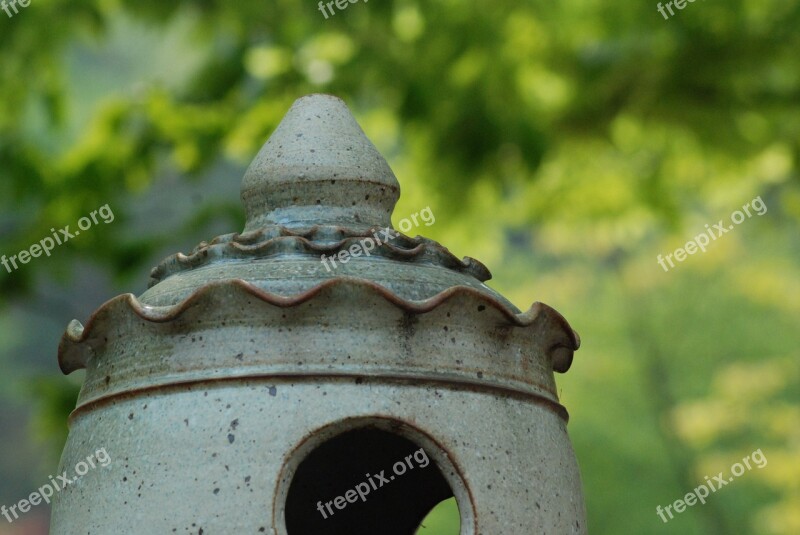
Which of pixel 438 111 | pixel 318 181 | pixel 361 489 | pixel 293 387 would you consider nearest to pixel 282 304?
pixel 293 387

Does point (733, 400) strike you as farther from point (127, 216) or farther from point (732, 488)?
point (127, 216)

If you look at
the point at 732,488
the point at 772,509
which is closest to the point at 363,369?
the point at 772,509

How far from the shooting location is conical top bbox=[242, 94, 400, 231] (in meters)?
3.24

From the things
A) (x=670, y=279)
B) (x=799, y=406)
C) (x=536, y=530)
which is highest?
(x=670, y=279)

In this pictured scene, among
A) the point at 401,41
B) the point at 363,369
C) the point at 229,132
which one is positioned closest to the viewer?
the point at 363,369

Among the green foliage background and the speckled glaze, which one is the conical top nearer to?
the speckled glaze

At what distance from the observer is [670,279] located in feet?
51.6

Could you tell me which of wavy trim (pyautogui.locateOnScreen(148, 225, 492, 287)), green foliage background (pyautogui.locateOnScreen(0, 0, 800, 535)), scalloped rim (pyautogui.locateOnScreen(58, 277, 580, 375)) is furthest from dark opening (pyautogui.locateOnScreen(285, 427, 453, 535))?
green foliage background (pyautogui.locateOnScreen(0, 0, 800, 535))

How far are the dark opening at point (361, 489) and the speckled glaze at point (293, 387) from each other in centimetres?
94

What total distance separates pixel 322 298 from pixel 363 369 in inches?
7.5

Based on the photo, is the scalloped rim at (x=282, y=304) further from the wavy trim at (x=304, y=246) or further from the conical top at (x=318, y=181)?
the conical top at (x=318, y=181)

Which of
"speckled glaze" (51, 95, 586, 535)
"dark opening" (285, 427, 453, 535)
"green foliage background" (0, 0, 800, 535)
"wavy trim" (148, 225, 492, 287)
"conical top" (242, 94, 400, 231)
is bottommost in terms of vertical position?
"speckled glaze" (51, 95, 586, 535)

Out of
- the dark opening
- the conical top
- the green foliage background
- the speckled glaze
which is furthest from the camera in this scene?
the green foliage background

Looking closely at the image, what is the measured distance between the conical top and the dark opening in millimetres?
927
